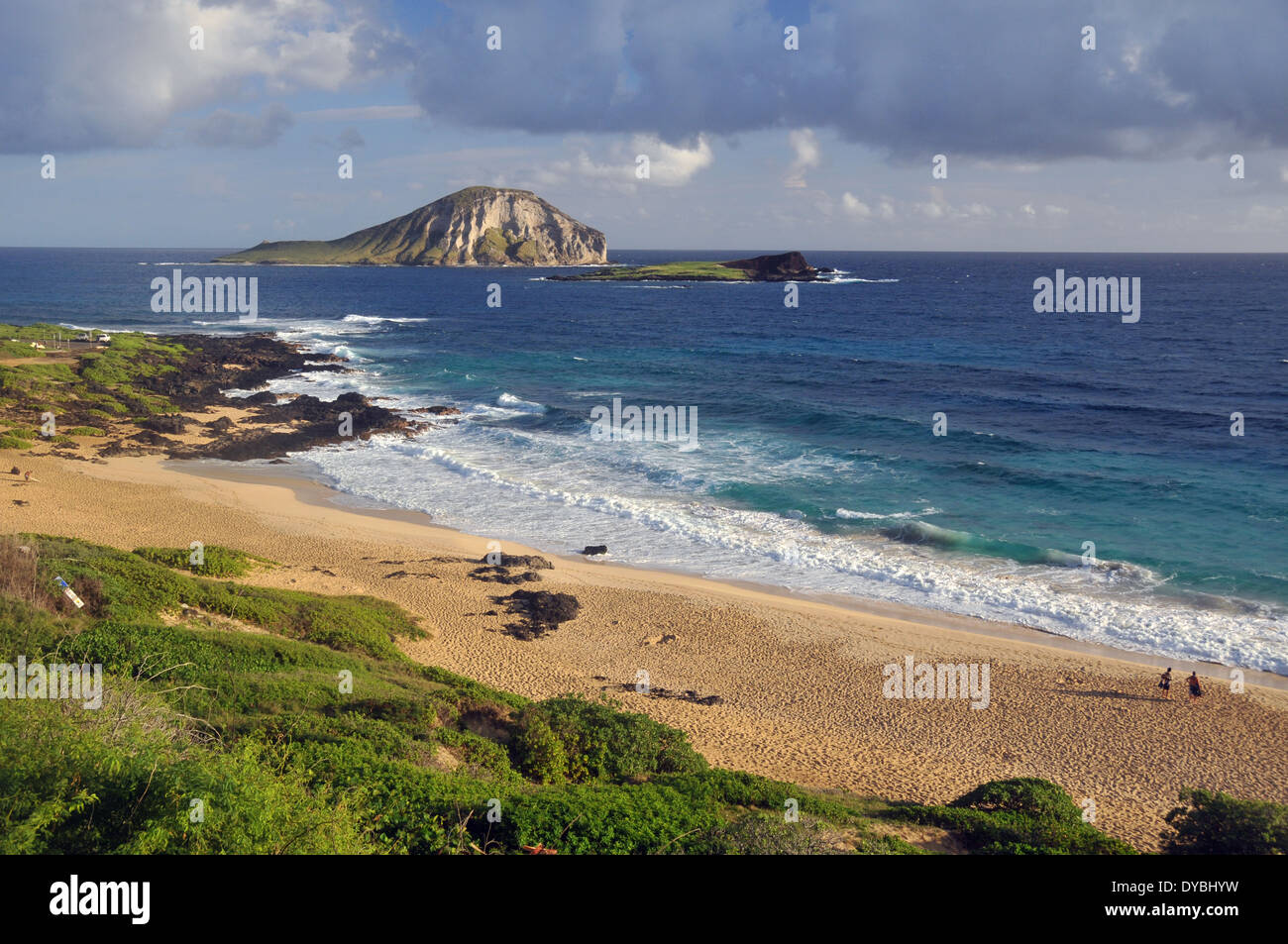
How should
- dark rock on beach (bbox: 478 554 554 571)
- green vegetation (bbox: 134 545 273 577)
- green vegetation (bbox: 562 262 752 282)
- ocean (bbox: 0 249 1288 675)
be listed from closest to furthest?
1. green vegetation (bbox: 134 545 273 577)
2. ocean (bbox: 0 249 1288 675)
3. dark rock on beach (bbox: 478 554 554 571)
4. green vegetation (bbox: 562 262 752 282)

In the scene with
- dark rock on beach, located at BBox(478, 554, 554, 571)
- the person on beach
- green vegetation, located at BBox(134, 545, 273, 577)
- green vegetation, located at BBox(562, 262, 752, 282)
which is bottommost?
the person on beach

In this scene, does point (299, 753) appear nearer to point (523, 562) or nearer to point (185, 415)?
point (523, 562)

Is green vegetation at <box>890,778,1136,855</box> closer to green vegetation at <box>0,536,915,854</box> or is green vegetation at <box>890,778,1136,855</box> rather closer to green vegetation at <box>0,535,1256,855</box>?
green vegetation at <box>0,535,1256,855</box>

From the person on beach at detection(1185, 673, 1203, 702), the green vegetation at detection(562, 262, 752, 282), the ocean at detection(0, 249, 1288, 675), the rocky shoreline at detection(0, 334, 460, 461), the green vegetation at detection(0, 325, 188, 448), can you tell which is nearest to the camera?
the person on beach at detection(1185, 673, 1203, 702)

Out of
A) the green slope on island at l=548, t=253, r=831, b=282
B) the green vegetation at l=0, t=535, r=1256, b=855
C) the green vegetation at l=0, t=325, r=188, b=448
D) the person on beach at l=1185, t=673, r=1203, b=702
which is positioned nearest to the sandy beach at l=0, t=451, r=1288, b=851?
the person on beach at l=1185, t=673, r=1203, b=702

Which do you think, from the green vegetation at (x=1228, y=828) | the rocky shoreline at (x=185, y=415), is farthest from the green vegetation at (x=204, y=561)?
the green vegetation at (x=1228, y=828)
